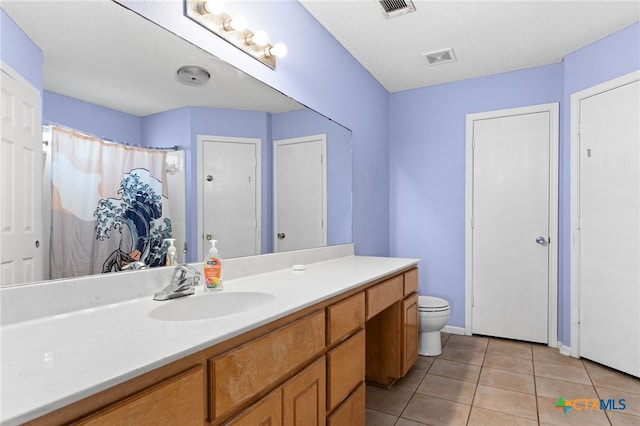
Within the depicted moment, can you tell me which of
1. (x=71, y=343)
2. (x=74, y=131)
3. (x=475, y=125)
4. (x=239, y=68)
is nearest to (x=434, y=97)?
(x=475, y=125)

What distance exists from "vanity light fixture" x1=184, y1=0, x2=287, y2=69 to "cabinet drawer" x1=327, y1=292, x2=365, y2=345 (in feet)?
4.19

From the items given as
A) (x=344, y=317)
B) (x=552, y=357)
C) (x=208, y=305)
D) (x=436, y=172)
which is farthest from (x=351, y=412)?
(x=436, y=172)

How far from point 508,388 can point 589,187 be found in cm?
158

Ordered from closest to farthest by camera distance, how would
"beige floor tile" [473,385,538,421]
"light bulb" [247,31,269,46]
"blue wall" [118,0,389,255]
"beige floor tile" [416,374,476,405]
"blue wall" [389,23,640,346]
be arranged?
"blue wall" [118,0,389,255]
"light bulb" [247,31,269,46]
"beige floor tile" [473,385,538,421]
"beige floor tile" [416,374,476,405]
"blue wall" [389,23,640,346]

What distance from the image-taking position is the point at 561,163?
2.96 metres

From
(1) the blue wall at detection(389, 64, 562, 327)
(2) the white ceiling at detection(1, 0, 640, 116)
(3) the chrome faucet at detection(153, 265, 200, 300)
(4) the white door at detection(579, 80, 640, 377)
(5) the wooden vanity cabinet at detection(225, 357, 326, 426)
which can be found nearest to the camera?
(5) the wooden vanity cabinet at detection(225, 357, 326, 426)

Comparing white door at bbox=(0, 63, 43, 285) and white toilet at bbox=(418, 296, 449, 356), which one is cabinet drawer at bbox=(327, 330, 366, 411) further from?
white toilet at bbox=(418, 296, 449, 356)

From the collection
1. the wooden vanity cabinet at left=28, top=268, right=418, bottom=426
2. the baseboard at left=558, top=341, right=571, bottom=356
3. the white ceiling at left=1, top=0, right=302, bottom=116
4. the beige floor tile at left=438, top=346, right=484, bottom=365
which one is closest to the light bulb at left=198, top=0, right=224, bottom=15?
the white ceiling at left=1, top=0, right=302, bottom=116

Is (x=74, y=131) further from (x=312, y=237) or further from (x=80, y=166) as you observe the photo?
(x=312, y=237)

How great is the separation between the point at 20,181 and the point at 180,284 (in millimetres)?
550

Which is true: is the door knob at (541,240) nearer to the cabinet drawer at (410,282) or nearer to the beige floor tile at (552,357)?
the beige floor tile at (552,357)

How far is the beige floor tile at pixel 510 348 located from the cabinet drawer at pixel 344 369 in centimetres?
179

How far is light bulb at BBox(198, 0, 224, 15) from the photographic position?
4.89 feet

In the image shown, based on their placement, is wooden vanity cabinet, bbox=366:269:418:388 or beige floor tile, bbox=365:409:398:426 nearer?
beige floor tile, bbox=365:409:398:426
